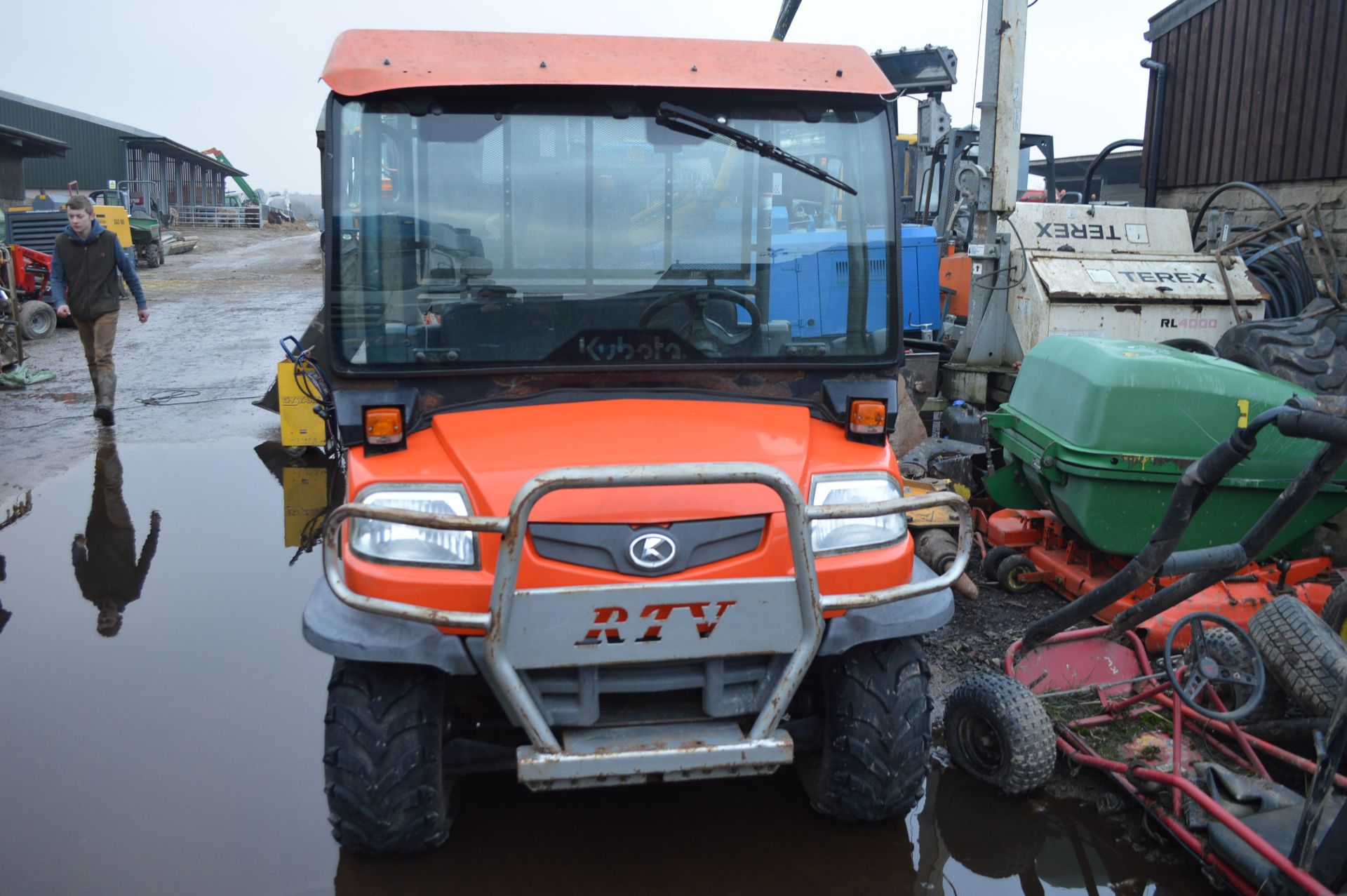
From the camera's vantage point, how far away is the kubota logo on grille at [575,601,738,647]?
2.51 metres

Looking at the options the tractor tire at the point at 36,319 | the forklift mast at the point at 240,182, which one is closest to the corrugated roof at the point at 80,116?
the forklift mast at the point at 240,182

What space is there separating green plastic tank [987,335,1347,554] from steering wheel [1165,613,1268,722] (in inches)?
41.0

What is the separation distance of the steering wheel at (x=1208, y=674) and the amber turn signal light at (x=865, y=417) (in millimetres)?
1097

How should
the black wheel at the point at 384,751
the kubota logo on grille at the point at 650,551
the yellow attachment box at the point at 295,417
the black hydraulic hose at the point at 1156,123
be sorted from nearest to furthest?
the kubota logo on grille at the point at 650,551
the black wheel at the point at 384,751
the yellow attachment box at the point at 295,417
the black hydraulic hose at the point at 1156,123

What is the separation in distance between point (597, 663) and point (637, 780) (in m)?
0.33

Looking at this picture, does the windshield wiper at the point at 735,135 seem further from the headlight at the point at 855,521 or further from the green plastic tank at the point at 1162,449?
the green plastic tank at the point at 1162,449

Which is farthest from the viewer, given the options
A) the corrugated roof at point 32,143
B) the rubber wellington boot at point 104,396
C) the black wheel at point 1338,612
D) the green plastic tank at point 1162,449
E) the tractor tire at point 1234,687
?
the corrugated roof at point 32,143

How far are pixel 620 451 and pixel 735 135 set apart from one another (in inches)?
44.2

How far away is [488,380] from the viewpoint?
10.2 feet

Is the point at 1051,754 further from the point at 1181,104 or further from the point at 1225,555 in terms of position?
the point at 1181,104

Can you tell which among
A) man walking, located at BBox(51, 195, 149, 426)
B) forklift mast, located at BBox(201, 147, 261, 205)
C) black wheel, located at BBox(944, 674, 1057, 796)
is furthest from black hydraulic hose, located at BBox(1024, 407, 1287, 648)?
forklift mast, located at BBox(201, 147, 261, 205)

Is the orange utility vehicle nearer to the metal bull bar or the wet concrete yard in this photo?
the metal bull bar

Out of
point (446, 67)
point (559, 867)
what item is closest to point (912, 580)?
point (559, 867)

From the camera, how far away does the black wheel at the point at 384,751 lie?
2707 millimetres
